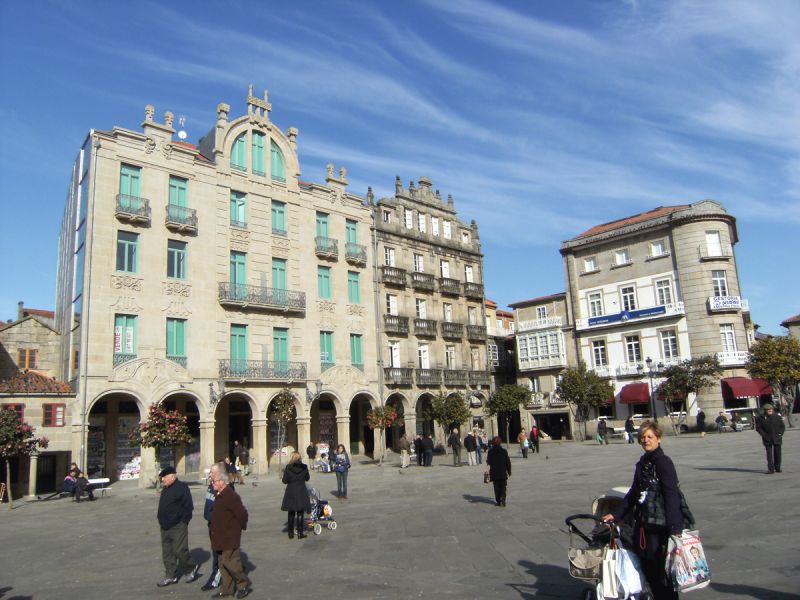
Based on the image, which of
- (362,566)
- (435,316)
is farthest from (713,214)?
(362,566)

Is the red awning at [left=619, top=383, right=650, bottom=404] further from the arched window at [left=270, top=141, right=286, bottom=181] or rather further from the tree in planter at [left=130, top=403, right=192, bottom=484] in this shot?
the tree in planter at [left=130, top=403, right=192, bottom=484]

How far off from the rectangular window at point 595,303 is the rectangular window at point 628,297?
1.85 metres

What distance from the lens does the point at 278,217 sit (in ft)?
121

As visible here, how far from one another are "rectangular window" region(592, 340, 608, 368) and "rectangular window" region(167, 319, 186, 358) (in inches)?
1243

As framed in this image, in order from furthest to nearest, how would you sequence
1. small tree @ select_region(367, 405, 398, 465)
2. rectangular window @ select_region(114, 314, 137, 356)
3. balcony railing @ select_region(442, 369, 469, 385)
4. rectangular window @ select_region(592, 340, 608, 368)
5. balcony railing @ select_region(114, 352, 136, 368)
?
rectangular window @ select_region(592, 340, 608, 368) → balcony railing @ select_region(442, 369, 469, 385) → small tree @ select_region(367, 405, 398, 465) → rectangular window @ select_region(114, 314, 137, 356) → balcony railing @ select_region(114, 352, 136, 368)

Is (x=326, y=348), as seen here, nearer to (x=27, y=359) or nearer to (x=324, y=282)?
(x=324, y=282)

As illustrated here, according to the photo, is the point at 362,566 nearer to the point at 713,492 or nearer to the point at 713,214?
the point at 713,492

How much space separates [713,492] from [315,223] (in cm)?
2796

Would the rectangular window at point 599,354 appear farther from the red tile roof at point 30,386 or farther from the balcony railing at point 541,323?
the red tile roof at point 30,386

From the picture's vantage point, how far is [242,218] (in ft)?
115

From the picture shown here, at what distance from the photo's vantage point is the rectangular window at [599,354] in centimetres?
4962

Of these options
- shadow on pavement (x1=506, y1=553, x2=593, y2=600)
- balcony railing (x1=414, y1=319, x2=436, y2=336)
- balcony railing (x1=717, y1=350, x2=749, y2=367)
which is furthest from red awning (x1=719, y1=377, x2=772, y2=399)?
shadow on pavement (x1=506, y1=553, x2=593, y2=600)

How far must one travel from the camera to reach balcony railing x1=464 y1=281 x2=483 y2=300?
156ft

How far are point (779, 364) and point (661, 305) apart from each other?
8600 millimetres
